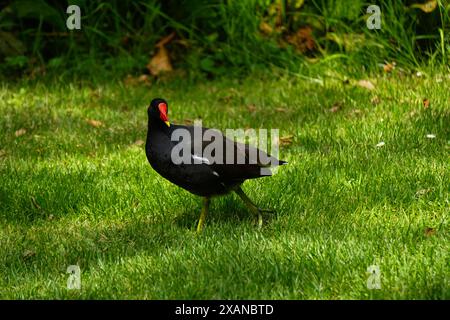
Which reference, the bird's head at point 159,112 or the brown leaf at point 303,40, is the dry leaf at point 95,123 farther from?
the bird's head at point 159,112

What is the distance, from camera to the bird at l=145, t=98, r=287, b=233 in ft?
14.4

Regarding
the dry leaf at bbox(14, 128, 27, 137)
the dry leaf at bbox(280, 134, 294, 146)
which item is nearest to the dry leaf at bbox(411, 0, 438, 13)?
the dry leaf at bbox(280, 134, 294, 146)

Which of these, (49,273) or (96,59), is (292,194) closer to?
(49,273)

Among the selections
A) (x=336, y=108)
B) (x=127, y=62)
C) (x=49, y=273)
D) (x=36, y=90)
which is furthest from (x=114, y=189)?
(x=127, y=62)

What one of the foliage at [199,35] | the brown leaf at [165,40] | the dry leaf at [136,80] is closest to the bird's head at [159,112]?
the foliage at [199,35]

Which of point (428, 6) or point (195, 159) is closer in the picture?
point (195, 159)

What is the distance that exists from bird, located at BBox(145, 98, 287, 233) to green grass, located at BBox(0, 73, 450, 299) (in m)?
0.30

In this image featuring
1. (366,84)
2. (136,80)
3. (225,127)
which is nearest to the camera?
(225,127)

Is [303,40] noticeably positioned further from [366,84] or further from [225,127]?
[225,127]

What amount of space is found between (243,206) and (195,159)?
0.75 meters

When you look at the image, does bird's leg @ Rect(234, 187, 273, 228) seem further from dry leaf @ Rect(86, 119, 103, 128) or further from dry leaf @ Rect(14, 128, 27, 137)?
dry leaf @ Rect(14, 128, 27, 137)

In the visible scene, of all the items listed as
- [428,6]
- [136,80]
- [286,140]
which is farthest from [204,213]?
[136,80]

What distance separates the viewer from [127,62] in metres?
8.77

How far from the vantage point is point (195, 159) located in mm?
4414
